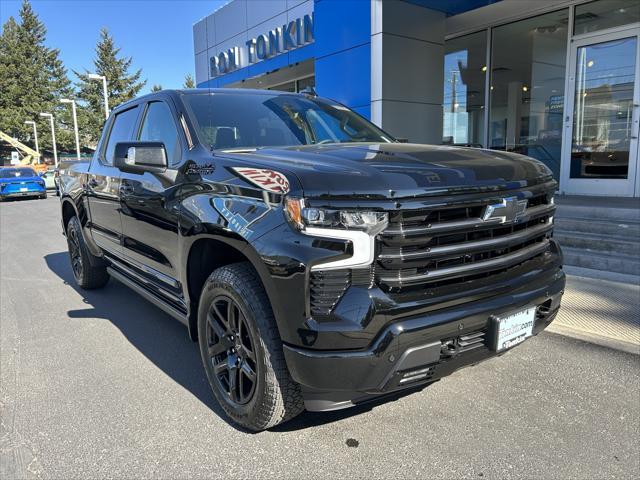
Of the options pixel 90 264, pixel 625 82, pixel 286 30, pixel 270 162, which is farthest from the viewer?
pixel 286 30

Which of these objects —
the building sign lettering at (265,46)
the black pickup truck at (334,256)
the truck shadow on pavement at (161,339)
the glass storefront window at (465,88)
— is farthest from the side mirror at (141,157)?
the building sign lettering at (265,46)

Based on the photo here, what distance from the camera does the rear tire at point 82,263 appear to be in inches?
212

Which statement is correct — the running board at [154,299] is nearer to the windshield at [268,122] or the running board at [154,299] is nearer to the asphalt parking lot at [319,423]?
the asphalt parking lot at [319,423]

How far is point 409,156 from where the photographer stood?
8.52ft

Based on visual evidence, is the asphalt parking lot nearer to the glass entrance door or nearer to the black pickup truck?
the black pickup truck

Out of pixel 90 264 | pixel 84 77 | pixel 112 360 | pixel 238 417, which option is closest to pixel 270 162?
pixel 238 417

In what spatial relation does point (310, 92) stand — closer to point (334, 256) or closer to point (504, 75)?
point (504, 75)

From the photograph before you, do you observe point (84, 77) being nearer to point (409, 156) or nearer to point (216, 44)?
point (216, 44)

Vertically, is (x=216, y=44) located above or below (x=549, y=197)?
above

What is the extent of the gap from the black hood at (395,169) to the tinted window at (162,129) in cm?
59

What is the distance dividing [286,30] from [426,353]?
13.1 m

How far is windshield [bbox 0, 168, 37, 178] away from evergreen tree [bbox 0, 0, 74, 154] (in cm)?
4348

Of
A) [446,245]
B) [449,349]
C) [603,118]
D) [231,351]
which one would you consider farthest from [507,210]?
[603,118]

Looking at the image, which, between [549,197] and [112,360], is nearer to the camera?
[549,197]
